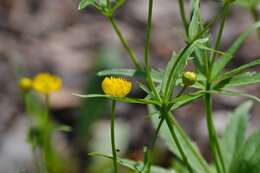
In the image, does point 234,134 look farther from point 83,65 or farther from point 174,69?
point 83,65

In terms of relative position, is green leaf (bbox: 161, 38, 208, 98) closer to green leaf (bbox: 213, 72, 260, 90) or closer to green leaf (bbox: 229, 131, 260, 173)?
green leaf (bbox: 213, 72, 260, 90)

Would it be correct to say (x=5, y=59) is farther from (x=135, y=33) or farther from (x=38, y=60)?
(x=135, y=33)

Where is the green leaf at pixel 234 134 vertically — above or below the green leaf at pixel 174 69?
below

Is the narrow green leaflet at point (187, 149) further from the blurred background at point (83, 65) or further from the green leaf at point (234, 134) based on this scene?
the blurred background at point (83, 65)

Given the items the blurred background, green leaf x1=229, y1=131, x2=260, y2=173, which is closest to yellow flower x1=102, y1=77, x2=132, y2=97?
green leaf x1=229, y1=131, x2=260, y2=173

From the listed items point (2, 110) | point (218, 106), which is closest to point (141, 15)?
point (218, 106)

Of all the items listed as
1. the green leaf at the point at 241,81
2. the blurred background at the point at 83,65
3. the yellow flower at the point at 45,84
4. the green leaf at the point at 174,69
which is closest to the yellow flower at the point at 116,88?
the green leaf at the point at 174,69

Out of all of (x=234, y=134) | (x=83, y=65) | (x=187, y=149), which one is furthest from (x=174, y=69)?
(x=83, y=65)
